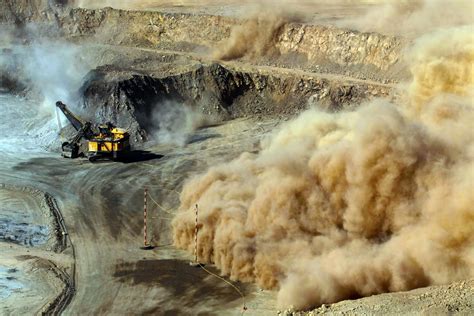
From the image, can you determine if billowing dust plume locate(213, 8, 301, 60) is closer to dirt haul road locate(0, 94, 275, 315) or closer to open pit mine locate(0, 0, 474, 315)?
open pit mine locate(0, 0, 474, 315)

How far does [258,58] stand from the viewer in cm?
4806

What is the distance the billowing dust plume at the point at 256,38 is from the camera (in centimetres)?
4834

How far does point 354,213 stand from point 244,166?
6.11 meters

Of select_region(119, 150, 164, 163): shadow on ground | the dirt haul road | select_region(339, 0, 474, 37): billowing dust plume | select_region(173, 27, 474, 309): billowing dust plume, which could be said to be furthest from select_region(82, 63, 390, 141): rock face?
select_region(173, 27, 474, 309): billowing dust plume

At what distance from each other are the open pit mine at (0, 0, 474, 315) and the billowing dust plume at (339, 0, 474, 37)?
21 centimetres

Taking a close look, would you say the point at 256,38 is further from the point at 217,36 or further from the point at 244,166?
the point at 244,166

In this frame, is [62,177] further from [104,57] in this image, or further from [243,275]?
[104,57]

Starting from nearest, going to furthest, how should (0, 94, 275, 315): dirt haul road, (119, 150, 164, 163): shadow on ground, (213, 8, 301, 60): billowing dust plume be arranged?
1. (0, 94, 275, 315): dirt haul road
2. (119, 150, 164, 163): shadow on ground
3. (213, 8, 301, 60): billowing dust plume

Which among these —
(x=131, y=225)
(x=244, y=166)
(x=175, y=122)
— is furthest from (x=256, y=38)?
(x=131, y=225)

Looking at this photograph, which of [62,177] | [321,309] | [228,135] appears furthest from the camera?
[228,135]

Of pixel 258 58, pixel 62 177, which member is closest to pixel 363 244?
pixel 62 177

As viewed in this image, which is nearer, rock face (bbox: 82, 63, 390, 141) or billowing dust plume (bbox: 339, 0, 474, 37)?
rock face (bbox: 82, 63, 390, 141)

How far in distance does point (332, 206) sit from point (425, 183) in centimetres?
319

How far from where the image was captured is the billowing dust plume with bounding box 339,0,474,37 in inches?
1791
